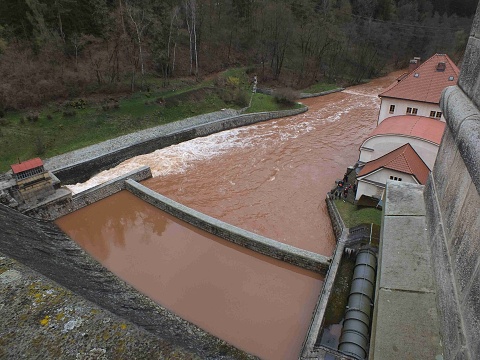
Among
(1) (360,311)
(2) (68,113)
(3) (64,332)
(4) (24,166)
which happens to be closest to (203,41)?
(2) (68,113)

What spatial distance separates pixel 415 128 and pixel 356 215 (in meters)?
4.93

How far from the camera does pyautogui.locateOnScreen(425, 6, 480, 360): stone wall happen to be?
61.5 inches

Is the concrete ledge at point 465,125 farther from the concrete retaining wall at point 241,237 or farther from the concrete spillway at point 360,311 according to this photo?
the concrete retaining wall at point 241,237

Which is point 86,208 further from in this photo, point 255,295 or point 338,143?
point 338,143

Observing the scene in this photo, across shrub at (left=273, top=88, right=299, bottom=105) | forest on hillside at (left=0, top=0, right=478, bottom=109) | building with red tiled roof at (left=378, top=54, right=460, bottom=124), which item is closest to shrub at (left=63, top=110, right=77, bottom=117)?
forest on hillside at (left=0, top=0, right=478, bottom=109)

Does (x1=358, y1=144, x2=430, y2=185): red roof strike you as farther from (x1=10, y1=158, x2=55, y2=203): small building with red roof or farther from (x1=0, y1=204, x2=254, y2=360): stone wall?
(x1=10, y1=158, x2=55, y2=203): small building with red roof

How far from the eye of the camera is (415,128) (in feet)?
49.2

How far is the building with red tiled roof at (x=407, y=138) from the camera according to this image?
46.3 ft

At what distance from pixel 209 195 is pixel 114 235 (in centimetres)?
516

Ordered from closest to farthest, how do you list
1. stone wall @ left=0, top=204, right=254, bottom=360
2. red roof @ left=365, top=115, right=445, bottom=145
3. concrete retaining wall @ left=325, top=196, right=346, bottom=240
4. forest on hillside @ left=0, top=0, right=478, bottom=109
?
stone wall @ left=0, top=204, right=254, bottom=360, concrete retaining wall @ left=325, top=196, right=346, bottom=240, red roof @ left=365, top=115, right=445, bottom=145, forest on hillside @ left=0, top=0, right=478, bottom=109

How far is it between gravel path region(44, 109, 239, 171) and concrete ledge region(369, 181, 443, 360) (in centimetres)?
1909

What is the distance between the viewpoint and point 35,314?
466 centimetres

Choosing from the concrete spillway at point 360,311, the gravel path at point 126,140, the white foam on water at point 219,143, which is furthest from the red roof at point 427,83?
the gravel path at point 126,140

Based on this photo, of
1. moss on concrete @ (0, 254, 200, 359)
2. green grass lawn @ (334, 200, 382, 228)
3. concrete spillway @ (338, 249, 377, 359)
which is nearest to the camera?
moss on concrete @ (0, 254, 200, 359)
